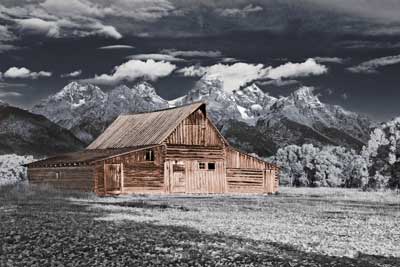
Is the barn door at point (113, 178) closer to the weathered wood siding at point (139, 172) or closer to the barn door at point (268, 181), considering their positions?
the weathered wood siding at point (139, 172)

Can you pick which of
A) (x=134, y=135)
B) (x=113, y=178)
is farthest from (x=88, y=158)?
(x=134, y=135)

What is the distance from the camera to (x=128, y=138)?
72.4 metres

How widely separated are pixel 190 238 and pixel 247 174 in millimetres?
45963

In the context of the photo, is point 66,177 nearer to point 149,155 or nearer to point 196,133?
point 149,155

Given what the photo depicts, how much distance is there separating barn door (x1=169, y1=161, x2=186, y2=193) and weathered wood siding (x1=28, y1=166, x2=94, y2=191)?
8.99 m

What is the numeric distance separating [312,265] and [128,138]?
55212mm

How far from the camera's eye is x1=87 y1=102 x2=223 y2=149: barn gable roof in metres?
67.1

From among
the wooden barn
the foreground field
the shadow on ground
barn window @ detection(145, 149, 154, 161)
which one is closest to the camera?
the shadow on ground

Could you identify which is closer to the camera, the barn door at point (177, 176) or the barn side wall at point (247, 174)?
the barn door at point (177, 176)

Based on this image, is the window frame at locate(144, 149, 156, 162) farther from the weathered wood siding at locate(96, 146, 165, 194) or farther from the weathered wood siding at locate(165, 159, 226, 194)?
the weathered wood siding at locate(165, 159, 226, 194)

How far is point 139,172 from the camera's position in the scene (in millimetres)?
62531

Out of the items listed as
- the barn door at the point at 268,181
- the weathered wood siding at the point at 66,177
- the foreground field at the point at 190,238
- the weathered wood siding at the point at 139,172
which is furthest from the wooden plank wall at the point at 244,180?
the foreground field at the point at 190,238

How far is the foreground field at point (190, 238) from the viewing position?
755 inches

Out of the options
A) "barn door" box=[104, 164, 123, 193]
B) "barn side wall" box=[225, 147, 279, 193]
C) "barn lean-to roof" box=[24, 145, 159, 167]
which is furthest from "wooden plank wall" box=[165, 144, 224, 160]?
"barn door" box=[104, 164, 123, 193]
